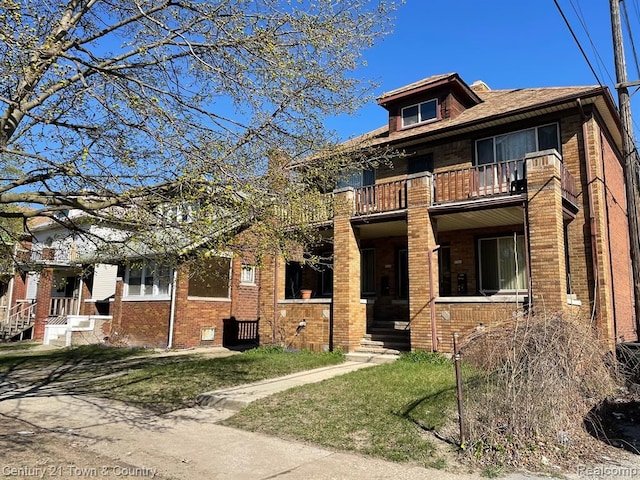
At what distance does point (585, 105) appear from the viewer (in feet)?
42.5

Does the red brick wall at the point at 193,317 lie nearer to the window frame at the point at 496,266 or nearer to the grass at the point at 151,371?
the grass at the point at 151,371

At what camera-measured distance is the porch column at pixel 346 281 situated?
45.8ft

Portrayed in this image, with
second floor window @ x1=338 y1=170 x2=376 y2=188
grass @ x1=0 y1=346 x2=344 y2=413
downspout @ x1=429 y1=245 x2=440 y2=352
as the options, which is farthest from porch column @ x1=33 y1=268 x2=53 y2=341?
downspout @ x1=429 y1=245 x2=440 y2=352

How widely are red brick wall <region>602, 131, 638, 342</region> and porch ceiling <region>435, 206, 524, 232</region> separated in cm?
272

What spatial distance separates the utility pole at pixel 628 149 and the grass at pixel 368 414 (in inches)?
229

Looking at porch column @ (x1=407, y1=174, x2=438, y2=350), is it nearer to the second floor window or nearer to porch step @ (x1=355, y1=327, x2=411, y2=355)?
porch step @ (x1=355, y1=327, x2=411, y2=355)

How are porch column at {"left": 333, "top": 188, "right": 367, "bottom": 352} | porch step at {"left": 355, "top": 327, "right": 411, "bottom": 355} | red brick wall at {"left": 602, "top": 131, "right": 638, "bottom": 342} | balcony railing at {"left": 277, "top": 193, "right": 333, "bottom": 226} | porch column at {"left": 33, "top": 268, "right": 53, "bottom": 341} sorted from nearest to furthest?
balcony railing at {"left": 277, "top": 193, "right": 333, "bottom": 226} → porch step at {"left": 355, "top": 327, "right": 411, "bottom": 355} → red brick wall at {"left": 602, "top": 131, "right": 638, "bottom": 342} → porch column at {"left": 333, "top": 188, "right": 367, "bottom": 352} → porch column at {"left": 33, "top": 268, "right": 53, "bottom": 341}

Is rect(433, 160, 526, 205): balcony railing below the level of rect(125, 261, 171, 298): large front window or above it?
above

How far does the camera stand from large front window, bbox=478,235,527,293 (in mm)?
14102

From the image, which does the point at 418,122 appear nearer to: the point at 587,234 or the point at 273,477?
the point at 587,234

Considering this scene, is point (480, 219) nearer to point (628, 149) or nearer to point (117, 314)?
point (628, 149)

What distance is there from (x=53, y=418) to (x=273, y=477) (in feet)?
14.9

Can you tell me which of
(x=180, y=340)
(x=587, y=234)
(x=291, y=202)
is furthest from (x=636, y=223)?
(x=180, y=340)

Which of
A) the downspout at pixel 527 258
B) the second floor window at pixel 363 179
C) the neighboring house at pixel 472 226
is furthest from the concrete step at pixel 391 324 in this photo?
the second floor window at pixel 363 179
